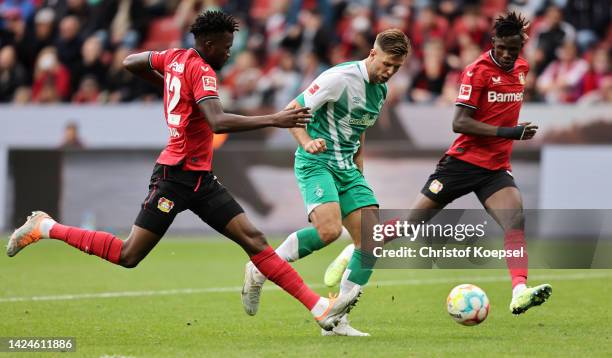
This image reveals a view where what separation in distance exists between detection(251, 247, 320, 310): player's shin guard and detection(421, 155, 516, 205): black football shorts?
222 centimetres

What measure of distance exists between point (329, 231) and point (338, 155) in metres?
0.65

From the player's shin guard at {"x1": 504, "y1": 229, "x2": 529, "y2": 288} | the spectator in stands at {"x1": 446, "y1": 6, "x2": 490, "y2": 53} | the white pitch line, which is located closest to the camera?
the player's shin guard at {"x1": 504, "y1": 229, "x2": 529, "y2": 288}

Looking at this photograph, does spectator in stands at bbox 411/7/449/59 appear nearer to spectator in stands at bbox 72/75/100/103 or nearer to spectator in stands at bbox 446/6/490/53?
spectator in stands at bbox 446/6/490/53

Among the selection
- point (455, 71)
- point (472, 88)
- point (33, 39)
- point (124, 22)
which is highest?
point (472, 88)

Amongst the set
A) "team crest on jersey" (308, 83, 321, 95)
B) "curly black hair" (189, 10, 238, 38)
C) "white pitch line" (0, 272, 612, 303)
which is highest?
"curly black hair" (189, 10, 238, 38)

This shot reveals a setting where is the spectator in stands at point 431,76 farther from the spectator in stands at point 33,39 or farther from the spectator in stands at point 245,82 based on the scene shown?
the spectator in stands at point 33,39

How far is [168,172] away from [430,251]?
3949 mm

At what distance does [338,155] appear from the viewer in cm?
905

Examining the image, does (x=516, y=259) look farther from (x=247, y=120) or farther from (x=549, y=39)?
(x=549, y=39)

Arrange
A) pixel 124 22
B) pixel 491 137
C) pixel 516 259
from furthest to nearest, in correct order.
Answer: pixel 124 22 → pixel 491 137 → pixel 516 259

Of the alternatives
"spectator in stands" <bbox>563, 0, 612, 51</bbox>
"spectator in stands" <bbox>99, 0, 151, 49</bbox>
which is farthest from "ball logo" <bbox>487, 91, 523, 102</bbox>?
"spectator in stands" <bbox>99, 0, 151, 49</bbox>

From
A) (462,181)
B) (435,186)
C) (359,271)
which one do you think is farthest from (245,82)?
(359,271)

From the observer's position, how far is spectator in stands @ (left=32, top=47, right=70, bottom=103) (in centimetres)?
2058

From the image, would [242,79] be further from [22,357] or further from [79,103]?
[22,357]
